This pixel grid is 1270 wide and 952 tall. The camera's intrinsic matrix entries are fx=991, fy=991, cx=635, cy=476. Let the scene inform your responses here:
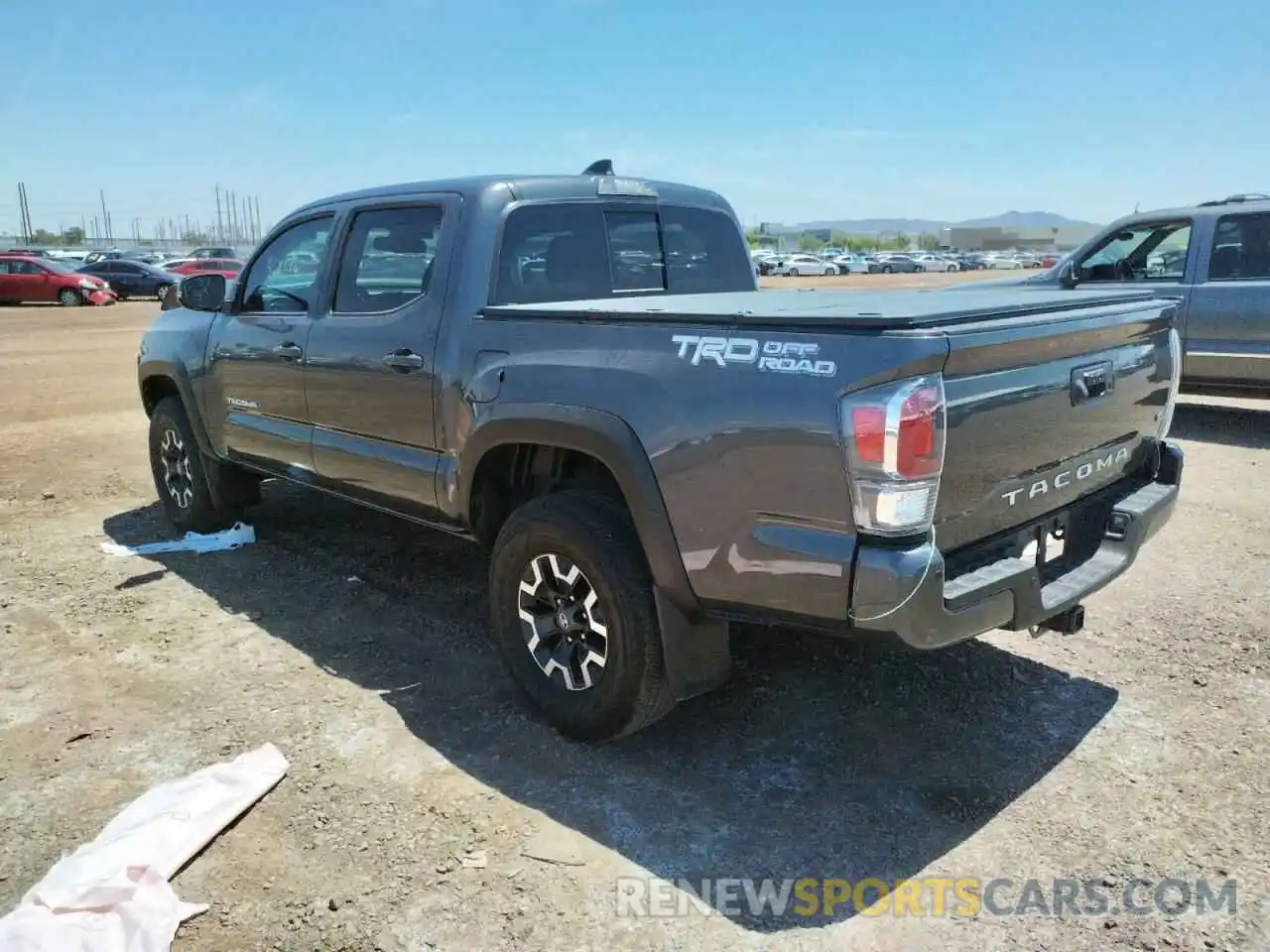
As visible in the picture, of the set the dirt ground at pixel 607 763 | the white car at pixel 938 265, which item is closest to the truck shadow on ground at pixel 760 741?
the dirt ground at pixel 607 763

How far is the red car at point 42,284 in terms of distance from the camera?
1131 inches

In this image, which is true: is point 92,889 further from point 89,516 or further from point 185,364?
point 89,516

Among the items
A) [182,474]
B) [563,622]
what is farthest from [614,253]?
[182,474]

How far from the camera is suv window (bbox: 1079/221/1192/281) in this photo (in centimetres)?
891

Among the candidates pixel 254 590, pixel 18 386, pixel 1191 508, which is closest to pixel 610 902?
pixel 254 590

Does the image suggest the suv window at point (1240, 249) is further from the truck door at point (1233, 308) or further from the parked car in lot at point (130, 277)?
the parked car in lot at point (130, 277)

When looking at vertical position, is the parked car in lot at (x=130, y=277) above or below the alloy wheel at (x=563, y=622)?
above

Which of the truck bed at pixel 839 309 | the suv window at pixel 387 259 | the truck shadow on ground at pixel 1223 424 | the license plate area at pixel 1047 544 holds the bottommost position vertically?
the truck shadow on ground at pixel 1223 424

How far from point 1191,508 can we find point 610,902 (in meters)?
5.23

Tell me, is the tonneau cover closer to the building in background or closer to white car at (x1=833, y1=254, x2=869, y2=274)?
white car at (x1=833, y1=254, x2=869, y2=274)

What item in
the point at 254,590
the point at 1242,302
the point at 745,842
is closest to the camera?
the point at 745,842

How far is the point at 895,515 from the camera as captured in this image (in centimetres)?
259

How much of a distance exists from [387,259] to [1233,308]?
7.46 m

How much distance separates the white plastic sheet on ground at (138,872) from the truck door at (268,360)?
198 cm
